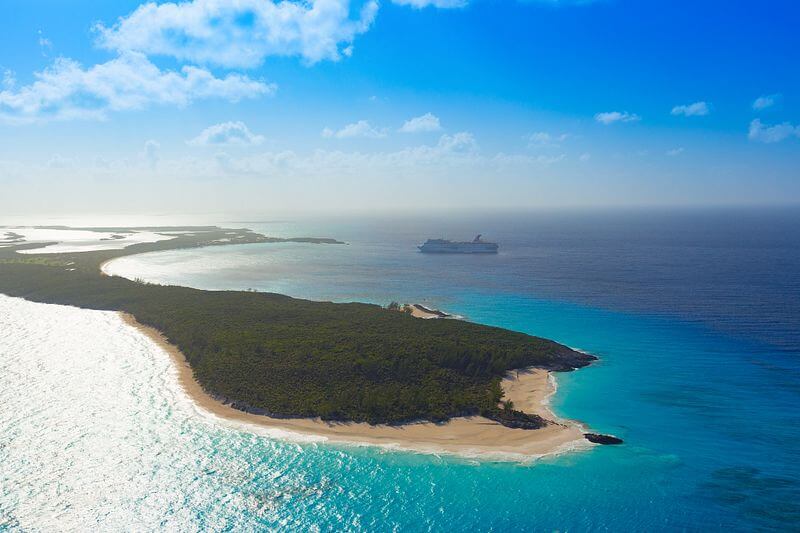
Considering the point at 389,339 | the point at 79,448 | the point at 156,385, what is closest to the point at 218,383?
the point at 156,385

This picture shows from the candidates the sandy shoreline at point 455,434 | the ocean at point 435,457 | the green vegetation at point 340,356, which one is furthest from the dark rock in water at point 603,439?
the green vegetation at point 340,356

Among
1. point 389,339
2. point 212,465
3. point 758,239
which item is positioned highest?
point 758,239

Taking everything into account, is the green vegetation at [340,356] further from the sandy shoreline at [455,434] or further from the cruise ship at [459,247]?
the cruise ship at [459,247]

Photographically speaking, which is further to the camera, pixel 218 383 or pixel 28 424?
pixel 218 383

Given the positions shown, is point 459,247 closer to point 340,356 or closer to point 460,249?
point 460,249

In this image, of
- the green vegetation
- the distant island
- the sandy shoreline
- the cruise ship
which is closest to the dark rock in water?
the sandy shoreline

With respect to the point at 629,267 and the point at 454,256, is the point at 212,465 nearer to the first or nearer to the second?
the point at 629,267

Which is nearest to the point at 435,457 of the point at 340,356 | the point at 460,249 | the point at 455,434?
the point at 455,434
